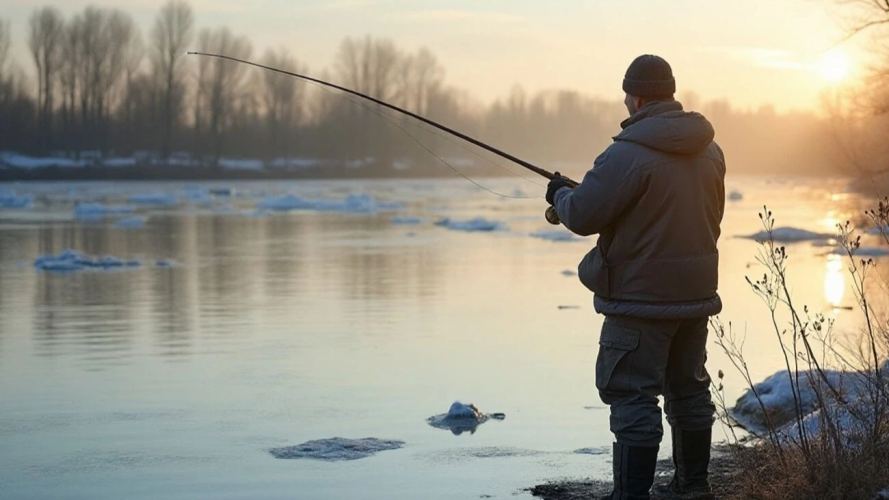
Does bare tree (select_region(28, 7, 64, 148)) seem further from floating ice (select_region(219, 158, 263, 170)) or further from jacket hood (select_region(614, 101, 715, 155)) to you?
jacket hood (select_region(614, 101, 715, 155))

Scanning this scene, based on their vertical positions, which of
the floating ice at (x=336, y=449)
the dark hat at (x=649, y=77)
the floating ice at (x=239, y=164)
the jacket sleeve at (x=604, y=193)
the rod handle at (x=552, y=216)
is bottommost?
→ the floating ice at (x=336, y=449)

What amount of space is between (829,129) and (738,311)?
8456 millimetres

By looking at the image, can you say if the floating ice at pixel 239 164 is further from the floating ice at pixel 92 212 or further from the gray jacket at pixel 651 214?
the gray jacket at pixel 651 214

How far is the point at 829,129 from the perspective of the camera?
64.0ft

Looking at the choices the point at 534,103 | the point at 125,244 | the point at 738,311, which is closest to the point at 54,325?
the point at 738,311

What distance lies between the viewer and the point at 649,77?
14.3ft

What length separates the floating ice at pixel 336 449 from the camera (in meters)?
6.14

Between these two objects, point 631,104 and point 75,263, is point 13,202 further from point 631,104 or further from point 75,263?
point 631,104

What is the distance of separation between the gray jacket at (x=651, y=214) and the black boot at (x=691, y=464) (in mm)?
580

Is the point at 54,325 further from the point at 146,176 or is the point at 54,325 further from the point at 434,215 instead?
the point at 146,176

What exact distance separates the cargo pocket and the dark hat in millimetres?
824

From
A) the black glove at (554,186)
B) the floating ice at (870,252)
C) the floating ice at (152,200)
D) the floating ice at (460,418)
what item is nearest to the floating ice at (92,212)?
the floating ice at (152,200)

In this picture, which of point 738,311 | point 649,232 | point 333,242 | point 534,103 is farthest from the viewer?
point 534,103

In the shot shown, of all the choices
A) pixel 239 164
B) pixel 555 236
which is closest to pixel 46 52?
pixel 239 164
